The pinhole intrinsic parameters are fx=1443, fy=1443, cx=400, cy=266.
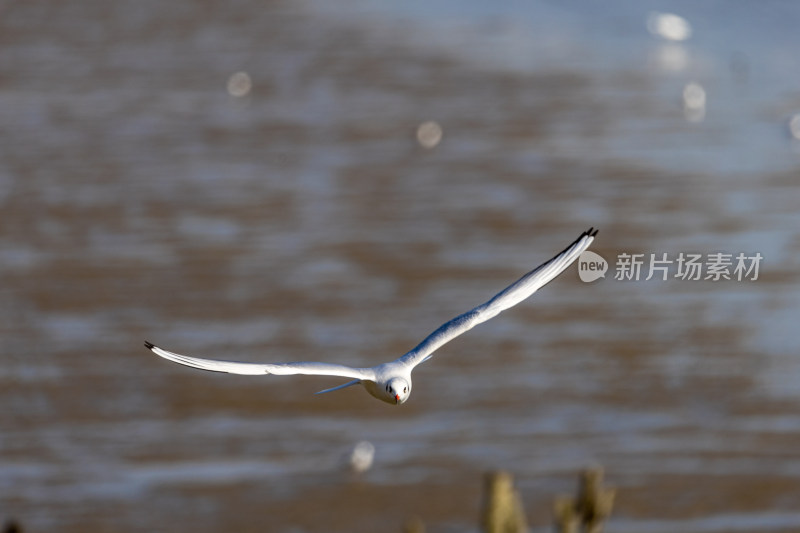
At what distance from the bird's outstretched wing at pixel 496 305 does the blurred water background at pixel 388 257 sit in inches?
204

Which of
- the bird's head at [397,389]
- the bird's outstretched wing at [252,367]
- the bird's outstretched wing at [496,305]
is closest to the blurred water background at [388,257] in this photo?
the bird's outstretched wing at [496,305]

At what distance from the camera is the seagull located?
407 centimetres

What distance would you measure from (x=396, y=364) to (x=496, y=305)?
1.61 ft

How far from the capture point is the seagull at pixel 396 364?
4.07 metres

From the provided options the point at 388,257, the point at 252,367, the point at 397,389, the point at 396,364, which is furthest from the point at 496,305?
the point at 388,257

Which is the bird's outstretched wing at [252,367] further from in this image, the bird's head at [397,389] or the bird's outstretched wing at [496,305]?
the bird's outstretched wing at [496,305]

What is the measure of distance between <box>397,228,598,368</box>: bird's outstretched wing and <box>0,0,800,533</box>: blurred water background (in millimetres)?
5192

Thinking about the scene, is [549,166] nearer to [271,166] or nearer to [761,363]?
[271,166]

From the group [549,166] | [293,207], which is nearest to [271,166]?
[293,207]

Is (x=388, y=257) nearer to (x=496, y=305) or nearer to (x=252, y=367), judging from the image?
(x=496, y=305)

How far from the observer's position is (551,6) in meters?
21.1

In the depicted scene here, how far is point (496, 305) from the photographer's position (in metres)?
4.74

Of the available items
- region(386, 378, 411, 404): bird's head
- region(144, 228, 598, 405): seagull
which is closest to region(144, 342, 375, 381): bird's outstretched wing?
region(144, 228, 598, 405): seagull

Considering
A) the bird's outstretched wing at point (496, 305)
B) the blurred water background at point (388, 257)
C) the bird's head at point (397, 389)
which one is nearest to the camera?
the bird's head at point (397, 389)
